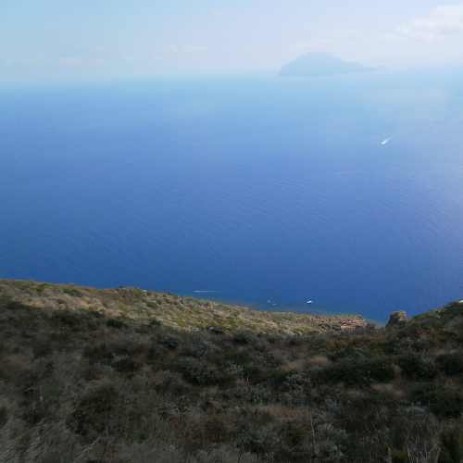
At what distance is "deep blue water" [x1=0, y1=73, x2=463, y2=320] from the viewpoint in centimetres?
6769

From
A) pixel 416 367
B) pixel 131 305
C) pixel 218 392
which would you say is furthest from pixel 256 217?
pixel 218 392

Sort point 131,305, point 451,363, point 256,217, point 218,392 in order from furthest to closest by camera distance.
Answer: point 256,217 < point 131,305 < point 451,363 < point 218,392

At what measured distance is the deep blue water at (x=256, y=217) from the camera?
67688mm

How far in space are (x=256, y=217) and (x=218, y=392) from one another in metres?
81.9

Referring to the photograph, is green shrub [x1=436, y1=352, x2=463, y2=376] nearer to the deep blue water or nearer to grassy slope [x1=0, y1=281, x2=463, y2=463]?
grassy slope [x1=0, y1=281, x2=463, y2=463]

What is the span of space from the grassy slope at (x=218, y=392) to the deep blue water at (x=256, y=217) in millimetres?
48915

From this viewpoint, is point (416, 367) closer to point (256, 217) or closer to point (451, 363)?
point (451, 363)

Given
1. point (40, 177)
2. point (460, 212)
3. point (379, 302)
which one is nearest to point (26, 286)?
point (379, 302)

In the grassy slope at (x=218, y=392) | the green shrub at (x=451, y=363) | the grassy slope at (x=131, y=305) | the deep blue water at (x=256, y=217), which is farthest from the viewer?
the deep blue water at (x=256, y=217)

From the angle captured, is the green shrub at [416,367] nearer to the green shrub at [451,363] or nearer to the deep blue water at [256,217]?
the green shrub at [451,363]

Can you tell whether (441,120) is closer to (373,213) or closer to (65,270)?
(373,213)

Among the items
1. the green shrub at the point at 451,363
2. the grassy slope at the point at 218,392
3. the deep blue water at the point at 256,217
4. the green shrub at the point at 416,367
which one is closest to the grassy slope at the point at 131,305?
the grassy slope at the point at 218,392

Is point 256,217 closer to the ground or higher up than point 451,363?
closer to the ground

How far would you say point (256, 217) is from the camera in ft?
295
